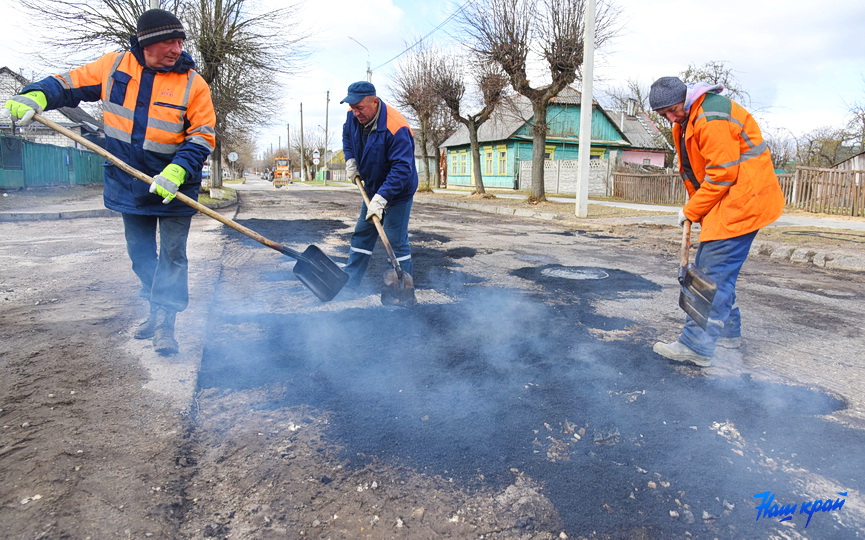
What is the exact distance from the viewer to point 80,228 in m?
8.91

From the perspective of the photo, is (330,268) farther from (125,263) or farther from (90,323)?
(125,263)

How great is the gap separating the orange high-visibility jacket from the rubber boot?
3.22 metres

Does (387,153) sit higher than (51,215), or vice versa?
(387,153)

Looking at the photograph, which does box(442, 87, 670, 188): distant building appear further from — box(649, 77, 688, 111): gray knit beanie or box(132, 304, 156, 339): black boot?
box(132, 304, 156, 339): black boot

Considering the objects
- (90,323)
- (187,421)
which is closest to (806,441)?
(187,421)

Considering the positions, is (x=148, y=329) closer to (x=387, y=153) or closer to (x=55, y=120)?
(x=387, y=153)

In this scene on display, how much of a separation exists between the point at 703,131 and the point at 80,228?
9.52 metres

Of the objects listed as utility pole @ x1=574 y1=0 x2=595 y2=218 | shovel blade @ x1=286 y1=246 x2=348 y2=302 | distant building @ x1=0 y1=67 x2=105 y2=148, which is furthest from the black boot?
distant building @ x1=0 y1=67 x2=105 y2=148

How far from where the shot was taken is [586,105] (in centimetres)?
1324

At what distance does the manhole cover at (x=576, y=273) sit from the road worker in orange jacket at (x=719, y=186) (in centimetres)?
245

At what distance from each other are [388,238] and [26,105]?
2.48 m

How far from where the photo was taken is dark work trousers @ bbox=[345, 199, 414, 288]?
4.32 metres

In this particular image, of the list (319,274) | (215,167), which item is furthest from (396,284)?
(215,167)

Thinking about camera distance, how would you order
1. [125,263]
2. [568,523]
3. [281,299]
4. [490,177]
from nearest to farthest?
[568,523] < [281,299] < [125,263] < [490,177]
